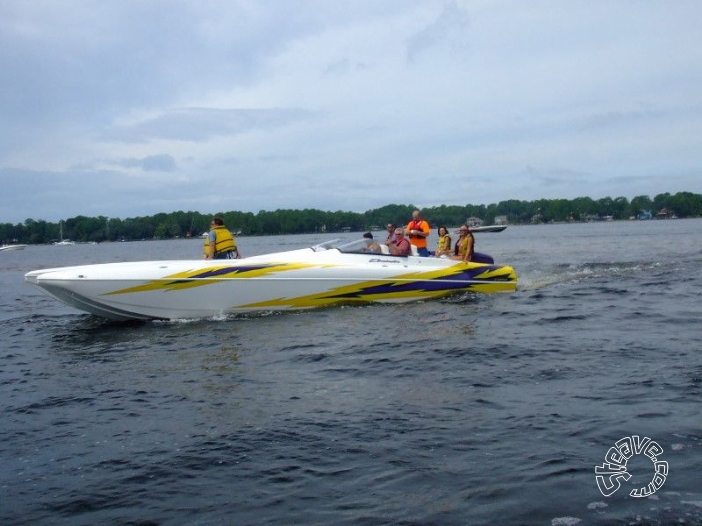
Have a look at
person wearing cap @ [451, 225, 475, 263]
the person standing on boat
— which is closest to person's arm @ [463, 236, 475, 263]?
person wearing cap @ [451, 225, 475, 263]

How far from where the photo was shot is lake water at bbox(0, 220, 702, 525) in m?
4.86

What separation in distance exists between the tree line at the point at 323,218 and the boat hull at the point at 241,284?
66155 mm

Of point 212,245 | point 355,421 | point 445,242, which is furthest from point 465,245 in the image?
point 355,421

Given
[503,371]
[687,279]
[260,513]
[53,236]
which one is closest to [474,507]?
[260,513]

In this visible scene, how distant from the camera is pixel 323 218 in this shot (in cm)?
10631

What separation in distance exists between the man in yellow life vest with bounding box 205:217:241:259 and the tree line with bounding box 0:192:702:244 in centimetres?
6662

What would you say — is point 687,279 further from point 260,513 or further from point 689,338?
point 260,513

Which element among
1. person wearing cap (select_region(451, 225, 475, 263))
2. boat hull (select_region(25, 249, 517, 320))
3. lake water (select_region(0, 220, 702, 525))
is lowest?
lake water (select_region(0, 220, 702, 525))

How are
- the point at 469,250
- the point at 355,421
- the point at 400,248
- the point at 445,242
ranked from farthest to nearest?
the point at 445,242, the point at 469,250, the point at 400,248, the point at 355,421

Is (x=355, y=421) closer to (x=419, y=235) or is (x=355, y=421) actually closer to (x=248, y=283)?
(x=248, y=283)

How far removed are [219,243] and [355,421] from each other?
27.1ft

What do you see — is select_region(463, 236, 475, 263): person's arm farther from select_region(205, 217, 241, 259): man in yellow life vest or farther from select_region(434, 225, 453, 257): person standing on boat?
select_region(205, 217, 241, 259): man in yellow life vest

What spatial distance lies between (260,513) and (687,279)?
52.5ft

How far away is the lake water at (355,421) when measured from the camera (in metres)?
4.86
